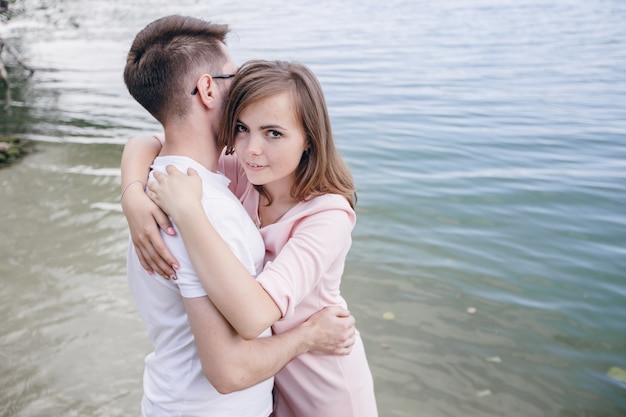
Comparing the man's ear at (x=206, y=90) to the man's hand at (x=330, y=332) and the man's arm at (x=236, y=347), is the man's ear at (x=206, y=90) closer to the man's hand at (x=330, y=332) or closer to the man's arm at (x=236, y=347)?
the man's arm at (x=236, y=347)

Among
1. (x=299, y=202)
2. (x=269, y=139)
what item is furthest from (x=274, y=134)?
(x=299, y=202)

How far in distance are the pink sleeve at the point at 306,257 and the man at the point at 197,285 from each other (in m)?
0.09

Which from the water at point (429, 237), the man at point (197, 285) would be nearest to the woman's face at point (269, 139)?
the man at point (197, 285)

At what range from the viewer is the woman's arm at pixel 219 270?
1.64 metres

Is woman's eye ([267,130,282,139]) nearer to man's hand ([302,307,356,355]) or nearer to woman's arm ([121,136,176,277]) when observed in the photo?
woman's arm ([121,136,176,277])

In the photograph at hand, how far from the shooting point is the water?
412 cm

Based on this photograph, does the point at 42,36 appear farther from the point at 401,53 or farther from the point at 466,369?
the point at 466,369

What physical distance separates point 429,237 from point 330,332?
4.23 metres

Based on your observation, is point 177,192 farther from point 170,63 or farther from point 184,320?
point 170,63

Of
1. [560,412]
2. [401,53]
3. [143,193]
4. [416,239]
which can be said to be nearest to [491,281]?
[416,239]

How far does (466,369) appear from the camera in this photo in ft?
14.1

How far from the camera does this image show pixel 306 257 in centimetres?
189

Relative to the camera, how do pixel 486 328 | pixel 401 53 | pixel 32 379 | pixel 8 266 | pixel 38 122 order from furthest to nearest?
pixel 401 53 → pixel 38 122 → pixel 8 266 → pixel 486 328 → pixel 32 379

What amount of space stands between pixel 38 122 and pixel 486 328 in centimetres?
841
